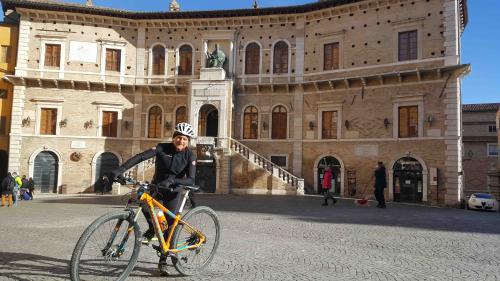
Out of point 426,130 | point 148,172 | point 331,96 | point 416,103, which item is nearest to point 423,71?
point 416,103

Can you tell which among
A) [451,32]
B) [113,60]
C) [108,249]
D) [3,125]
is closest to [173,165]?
[108,249]

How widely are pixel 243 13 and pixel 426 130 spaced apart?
14.3 meters

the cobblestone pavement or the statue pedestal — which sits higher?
the statue pedestal

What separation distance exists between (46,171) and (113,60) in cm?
891

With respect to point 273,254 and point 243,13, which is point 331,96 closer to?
point 243,13

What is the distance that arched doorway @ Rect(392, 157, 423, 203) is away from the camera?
71.8 feet

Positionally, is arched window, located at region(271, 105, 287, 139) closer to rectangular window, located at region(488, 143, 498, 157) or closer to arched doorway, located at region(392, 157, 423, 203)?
arched doorway, located at region(392, 157, 423, 203)

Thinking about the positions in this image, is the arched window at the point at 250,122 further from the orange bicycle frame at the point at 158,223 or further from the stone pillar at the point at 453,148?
the orange bicycle frame at the point at 158,223

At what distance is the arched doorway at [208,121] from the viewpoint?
2709 centimetres

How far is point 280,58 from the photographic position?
26.9 meters

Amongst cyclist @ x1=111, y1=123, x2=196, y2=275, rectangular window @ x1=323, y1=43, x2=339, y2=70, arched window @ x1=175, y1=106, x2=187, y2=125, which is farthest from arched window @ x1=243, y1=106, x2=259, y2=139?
cyclist @ x1=111, y1=123, x2=196, y2=275

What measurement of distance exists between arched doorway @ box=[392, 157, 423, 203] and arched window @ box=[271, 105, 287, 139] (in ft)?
24.8

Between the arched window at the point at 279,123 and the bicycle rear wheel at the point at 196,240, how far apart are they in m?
20.6

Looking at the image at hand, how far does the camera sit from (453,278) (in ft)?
18.4
